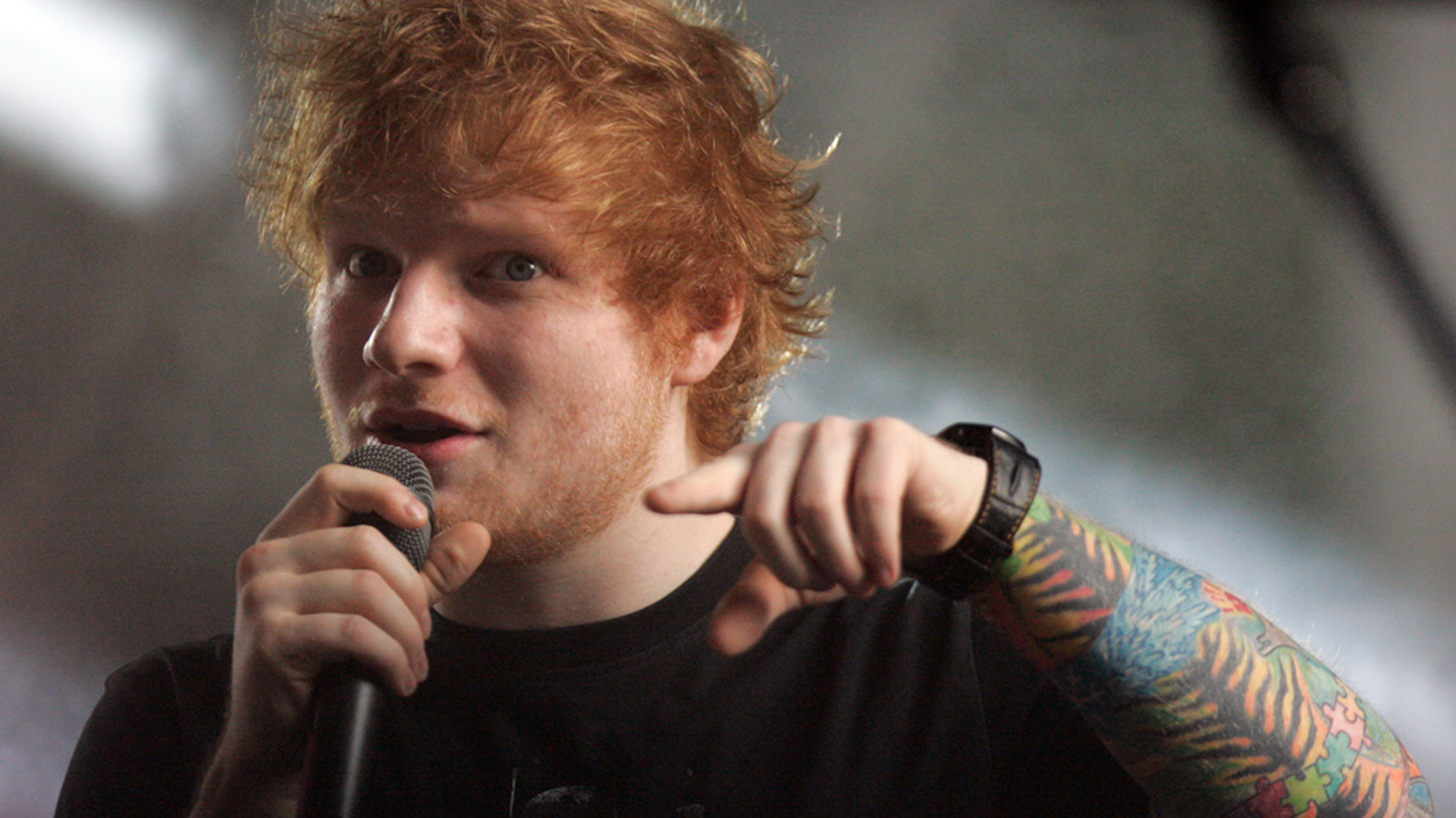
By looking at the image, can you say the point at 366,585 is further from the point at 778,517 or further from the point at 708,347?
Result: the point at 708,347

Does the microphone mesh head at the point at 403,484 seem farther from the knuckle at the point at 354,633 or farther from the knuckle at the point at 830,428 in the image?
the knuckle at the point at 830,428

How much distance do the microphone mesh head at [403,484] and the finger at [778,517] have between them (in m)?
0.42

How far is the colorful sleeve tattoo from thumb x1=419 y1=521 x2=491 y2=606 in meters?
0.61

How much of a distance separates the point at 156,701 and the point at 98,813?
19cm

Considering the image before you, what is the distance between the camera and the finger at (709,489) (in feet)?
2.67

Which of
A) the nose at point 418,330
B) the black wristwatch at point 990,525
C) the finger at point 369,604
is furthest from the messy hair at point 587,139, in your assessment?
the black wristwatch at point 990,525

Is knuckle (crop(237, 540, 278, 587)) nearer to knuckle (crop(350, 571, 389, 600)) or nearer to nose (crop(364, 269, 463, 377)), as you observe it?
knuckle (crop(350, 571, 389, 600))

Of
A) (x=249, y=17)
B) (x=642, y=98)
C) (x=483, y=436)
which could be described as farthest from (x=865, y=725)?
(x=249, y=17)

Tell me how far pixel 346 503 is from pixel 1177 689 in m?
0.95

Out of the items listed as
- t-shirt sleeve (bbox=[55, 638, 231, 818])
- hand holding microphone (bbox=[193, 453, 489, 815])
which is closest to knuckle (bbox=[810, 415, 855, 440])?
hand holding microphone (bbox=[193, 453, 489, 815])

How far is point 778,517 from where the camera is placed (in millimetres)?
867

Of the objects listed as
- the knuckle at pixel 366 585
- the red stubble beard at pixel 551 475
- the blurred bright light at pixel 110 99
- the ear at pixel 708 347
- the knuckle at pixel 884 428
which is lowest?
the knuckle at pixel 366 585

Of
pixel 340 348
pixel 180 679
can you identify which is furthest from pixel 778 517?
pixel 180 679

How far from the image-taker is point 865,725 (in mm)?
1435
